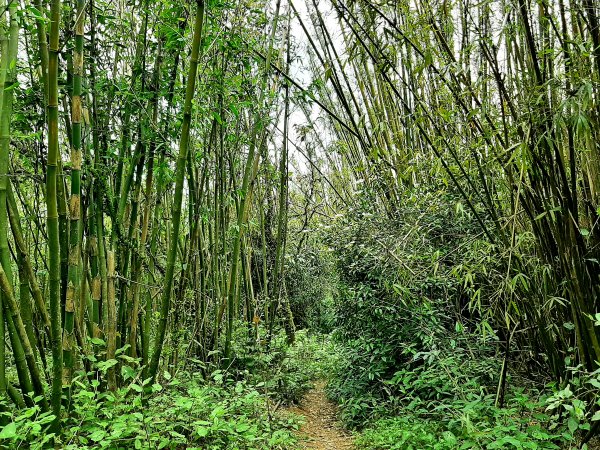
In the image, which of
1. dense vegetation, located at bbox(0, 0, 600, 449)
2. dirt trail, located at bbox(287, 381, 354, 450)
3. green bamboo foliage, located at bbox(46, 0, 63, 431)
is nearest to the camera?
green bamboo foliage, located at bbox(46, 0, 63, 431)

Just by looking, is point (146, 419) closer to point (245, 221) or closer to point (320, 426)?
point (245, 221)

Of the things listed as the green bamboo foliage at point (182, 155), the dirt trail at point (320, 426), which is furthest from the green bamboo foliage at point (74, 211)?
the dirt trail at point (320, 426)

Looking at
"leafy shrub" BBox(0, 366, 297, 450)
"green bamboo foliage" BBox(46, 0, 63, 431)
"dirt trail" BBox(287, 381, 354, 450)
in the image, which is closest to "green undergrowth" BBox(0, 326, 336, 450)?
"leafy shrub" BBox(0, 366, 297, 450)

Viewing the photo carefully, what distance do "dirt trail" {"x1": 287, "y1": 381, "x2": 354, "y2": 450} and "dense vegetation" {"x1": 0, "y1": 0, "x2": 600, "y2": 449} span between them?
189mm

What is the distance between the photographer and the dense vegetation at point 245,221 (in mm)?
1704

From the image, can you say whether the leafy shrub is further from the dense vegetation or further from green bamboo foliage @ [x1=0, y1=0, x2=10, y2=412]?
green bamboo foliage @ [x1=0, y1=0, x2=10, y2=412]

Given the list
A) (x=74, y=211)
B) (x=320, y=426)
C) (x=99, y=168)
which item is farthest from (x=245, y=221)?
(x=74, y=211)

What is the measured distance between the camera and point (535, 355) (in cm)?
274

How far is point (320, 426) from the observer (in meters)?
3.95

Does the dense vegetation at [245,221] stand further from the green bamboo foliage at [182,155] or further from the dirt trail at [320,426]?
the dirt trail at [320,426]

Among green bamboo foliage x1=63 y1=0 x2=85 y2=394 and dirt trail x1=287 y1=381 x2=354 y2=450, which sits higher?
green bamboo foliage x1=63 y1=0 x2=85 y2=394

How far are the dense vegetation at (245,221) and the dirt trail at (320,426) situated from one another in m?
0.19

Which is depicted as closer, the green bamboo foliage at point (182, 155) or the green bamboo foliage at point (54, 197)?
the green bamboo foliage at point (54, 197)

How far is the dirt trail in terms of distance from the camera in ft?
11.1
